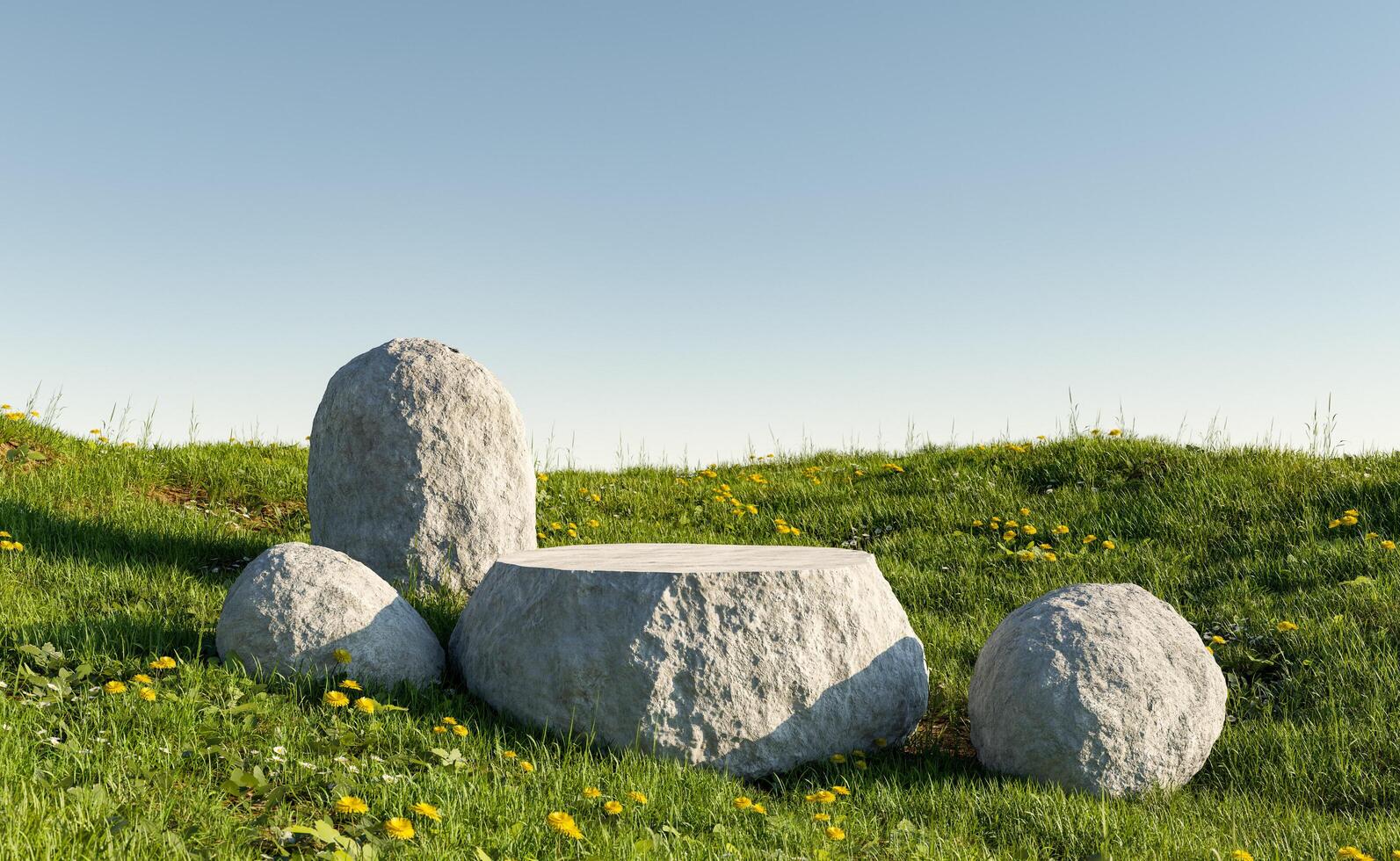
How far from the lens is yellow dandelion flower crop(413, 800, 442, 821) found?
377 cm

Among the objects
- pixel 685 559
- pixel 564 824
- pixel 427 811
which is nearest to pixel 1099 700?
pixel 685 559

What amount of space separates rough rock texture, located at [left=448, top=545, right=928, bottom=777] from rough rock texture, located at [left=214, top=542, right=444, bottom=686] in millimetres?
469

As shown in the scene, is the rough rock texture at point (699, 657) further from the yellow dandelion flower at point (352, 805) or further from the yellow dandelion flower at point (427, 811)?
the yellow dandelion flower at point (352, 805)

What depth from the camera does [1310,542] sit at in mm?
7793

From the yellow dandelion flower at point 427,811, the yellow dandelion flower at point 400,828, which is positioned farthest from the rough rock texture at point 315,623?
the yellow dandelion flower at point 400,828

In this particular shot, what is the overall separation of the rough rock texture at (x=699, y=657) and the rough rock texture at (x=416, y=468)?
141 centimetres

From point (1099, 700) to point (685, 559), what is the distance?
223 centimetres

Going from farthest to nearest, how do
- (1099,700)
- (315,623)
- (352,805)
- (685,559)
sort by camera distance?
1. (685,559)
2. (315,623)
3. (1099,700)
4. (352,805)

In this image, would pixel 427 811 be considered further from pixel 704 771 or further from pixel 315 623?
pixel 315 623

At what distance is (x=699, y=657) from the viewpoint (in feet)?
15.8

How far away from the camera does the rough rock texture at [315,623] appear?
16.5ft

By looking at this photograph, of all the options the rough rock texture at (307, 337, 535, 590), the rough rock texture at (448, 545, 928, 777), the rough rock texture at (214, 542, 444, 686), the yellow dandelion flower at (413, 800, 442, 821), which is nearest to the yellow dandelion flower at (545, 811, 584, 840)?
the yellow dandelion flower at (413, 800, 442, 821)

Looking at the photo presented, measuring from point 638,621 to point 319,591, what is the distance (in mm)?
1733

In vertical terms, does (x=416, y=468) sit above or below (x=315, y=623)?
above
